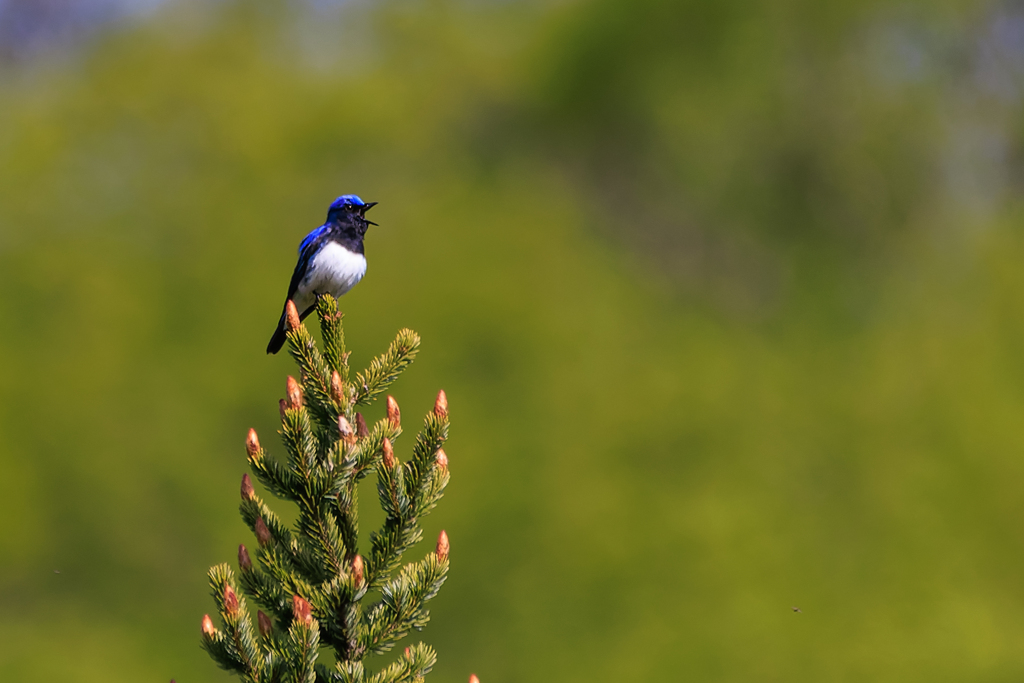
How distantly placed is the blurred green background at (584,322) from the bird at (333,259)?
24.0 feet

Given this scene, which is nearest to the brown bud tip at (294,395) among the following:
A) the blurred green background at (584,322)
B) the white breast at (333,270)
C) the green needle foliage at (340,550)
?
the green needle foliage at (340,550)

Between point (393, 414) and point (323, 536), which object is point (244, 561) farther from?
point (393, 414)

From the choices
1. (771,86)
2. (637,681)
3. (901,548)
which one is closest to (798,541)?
(901,548)

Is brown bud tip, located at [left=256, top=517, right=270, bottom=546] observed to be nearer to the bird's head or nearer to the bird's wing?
the bird's wing

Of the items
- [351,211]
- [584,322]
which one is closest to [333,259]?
[351,211]

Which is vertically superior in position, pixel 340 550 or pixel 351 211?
pixel 351 211

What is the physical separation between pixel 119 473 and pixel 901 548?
10.8 meters

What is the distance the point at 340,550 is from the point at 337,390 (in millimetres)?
540

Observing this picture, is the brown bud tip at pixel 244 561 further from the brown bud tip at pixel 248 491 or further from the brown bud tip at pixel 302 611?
the brown bud tip at pixel 302 611

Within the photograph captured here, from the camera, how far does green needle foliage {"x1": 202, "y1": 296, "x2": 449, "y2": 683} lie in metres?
3.37

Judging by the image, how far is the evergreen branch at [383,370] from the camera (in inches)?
150

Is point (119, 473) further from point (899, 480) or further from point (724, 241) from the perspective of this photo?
point (899, 480)

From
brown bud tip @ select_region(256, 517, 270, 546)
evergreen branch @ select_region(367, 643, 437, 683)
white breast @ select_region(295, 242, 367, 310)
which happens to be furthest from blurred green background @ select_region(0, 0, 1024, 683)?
brown bud tip @ select_region(256, 517, 270, 546)

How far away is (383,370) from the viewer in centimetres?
384
